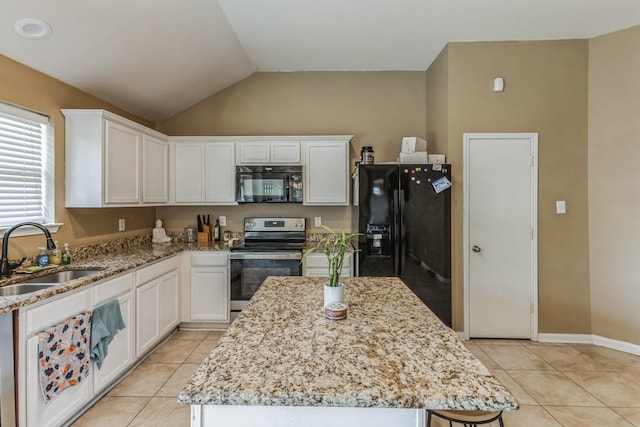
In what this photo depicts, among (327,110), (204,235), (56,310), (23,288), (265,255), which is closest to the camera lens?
(56,310)

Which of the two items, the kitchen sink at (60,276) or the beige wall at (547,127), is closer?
the kitchen sink at (60,276)

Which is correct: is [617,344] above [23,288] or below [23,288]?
below

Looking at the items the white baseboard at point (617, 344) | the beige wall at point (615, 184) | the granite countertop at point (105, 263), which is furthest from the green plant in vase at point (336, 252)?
the white baseboard at point (617, 344)

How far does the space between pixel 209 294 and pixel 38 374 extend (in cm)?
172

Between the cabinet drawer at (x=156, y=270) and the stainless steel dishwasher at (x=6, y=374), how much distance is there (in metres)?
1.02

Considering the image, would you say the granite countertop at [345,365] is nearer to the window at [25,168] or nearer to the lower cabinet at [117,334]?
the lower cabinet at [117,334]

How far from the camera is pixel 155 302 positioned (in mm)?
2844

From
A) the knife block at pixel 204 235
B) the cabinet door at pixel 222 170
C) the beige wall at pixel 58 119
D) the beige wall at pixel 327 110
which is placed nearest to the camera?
the beige wall at pixel 58 119

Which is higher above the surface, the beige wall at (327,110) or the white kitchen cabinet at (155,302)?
the beige wall at (327,110)

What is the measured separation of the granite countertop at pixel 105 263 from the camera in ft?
5.29

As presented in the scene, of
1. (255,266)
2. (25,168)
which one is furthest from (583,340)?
(25,168)

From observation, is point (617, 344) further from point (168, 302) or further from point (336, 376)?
point (168, 302)

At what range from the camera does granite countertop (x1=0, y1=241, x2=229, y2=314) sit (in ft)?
5.29

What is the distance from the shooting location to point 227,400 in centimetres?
83
